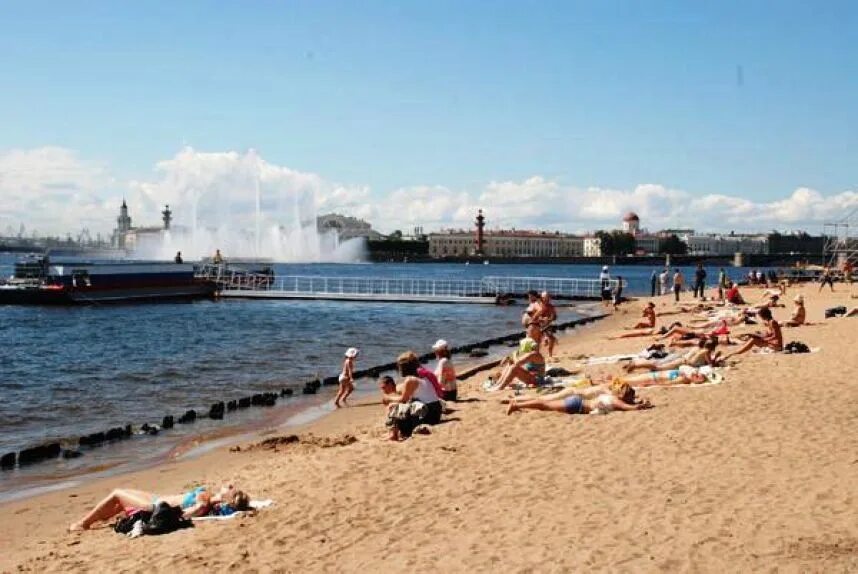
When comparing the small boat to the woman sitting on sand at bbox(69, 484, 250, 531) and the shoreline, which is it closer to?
the shoreline

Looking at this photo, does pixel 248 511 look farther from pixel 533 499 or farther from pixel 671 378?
pixel 671 378

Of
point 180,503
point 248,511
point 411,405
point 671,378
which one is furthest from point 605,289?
point 180,503

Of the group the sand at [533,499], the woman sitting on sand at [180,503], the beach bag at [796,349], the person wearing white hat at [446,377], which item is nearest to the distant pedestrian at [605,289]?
the beach bag at [796,349]

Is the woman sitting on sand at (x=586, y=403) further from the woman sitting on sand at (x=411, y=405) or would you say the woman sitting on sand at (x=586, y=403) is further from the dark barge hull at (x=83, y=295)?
the dark barge hull at (x=83, y=295)

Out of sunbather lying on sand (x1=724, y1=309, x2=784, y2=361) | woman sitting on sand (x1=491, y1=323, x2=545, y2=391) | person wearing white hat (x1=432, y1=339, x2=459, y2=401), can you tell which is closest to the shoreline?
person wearing white hat (x1=432, y1=339, x2=459, y2=401)

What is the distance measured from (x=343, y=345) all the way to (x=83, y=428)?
14.9m

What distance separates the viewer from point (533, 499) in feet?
26.3

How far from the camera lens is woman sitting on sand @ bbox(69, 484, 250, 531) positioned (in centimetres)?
807

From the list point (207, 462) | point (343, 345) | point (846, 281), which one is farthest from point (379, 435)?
point (846, 281)

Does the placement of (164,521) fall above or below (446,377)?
below

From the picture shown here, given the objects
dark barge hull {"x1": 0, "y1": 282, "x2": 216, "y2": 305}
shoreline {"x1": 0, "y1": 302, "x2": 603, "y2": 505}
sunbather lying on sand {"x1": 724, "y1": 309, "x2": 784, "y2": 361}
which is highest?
sunbather lying on sand {"x1": 724, "y1": 309, "x2": 784, "y2": 361}

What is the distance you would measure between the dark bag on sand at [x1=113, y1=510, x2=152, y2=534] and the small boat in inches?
1882

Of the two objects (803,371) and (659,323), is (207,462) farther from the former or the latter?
(659,323)

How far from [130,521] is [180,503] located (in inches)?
17.7
